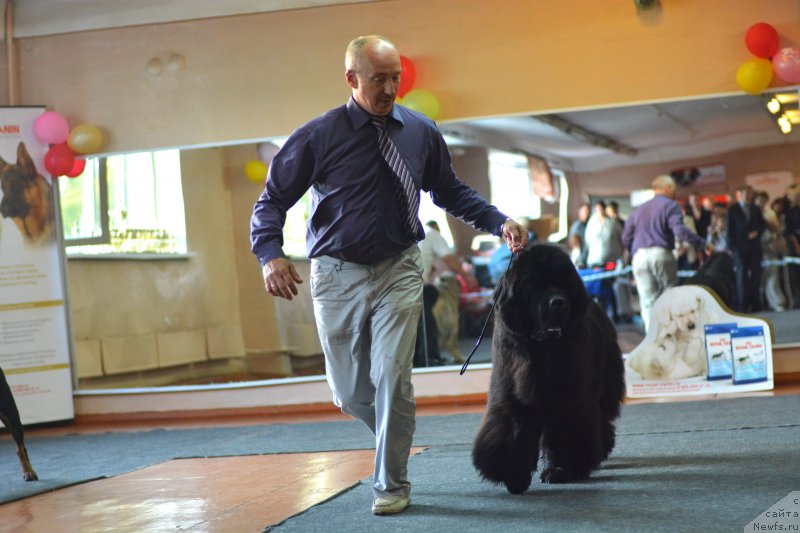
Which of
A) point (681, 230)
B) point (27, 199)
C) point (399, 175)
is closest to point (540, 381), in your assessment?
point (399, 175)

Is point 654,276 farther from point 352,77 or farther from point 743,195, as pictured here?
point 352,77

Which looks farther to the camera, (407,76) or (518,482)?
(407,76)

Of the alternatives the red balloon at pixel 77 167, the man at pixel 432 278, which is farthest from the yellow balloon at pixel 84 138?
the man at pixel 432 278

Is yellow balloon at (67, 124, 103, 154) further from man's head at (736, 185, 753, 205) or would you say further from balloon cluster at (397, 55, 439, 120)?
man's head at (736, 185, 753, 205)

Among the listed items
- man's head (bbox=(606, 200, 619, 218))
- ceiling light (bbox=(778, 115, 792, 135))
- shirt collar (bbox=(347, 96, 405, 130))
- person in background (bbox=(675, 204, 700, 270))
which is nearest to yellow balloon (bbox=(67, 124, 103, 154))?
man's head (bbox=(606, 200, 619, 218))

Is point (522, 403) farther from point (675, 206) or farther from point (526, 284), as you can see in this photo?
point (675, 206)

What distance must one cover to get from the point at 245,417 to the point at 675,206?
4.44m

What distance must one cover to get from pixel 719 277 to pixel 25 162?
651cm

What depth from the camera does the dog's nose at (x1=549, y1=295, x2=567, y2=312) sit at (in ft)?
12.7

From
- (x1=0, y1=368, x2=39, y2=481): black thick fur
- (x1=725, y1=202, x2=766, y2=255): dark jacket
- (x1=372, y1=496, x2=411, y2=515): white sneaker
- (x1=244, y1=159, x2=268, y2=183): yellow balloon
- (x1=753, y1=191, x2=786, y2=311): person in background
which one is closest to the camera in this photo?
(x1=372, y1=496, x2=411, y2=515): white sneaker

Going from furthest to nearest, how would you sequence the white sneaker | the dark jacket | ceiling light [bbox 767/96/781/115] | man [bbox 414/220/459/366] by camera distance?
man [bbox 414/220/459/366] < the dark jacket < ceiling light [bbox 767/96/781/115] < the white sneaker

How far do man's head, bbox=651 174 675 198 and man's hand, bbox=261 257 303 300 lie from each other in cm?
569

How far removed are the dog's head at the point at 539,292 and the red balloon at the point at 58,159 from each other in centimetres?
646

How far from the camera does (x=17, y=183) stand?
933cm
